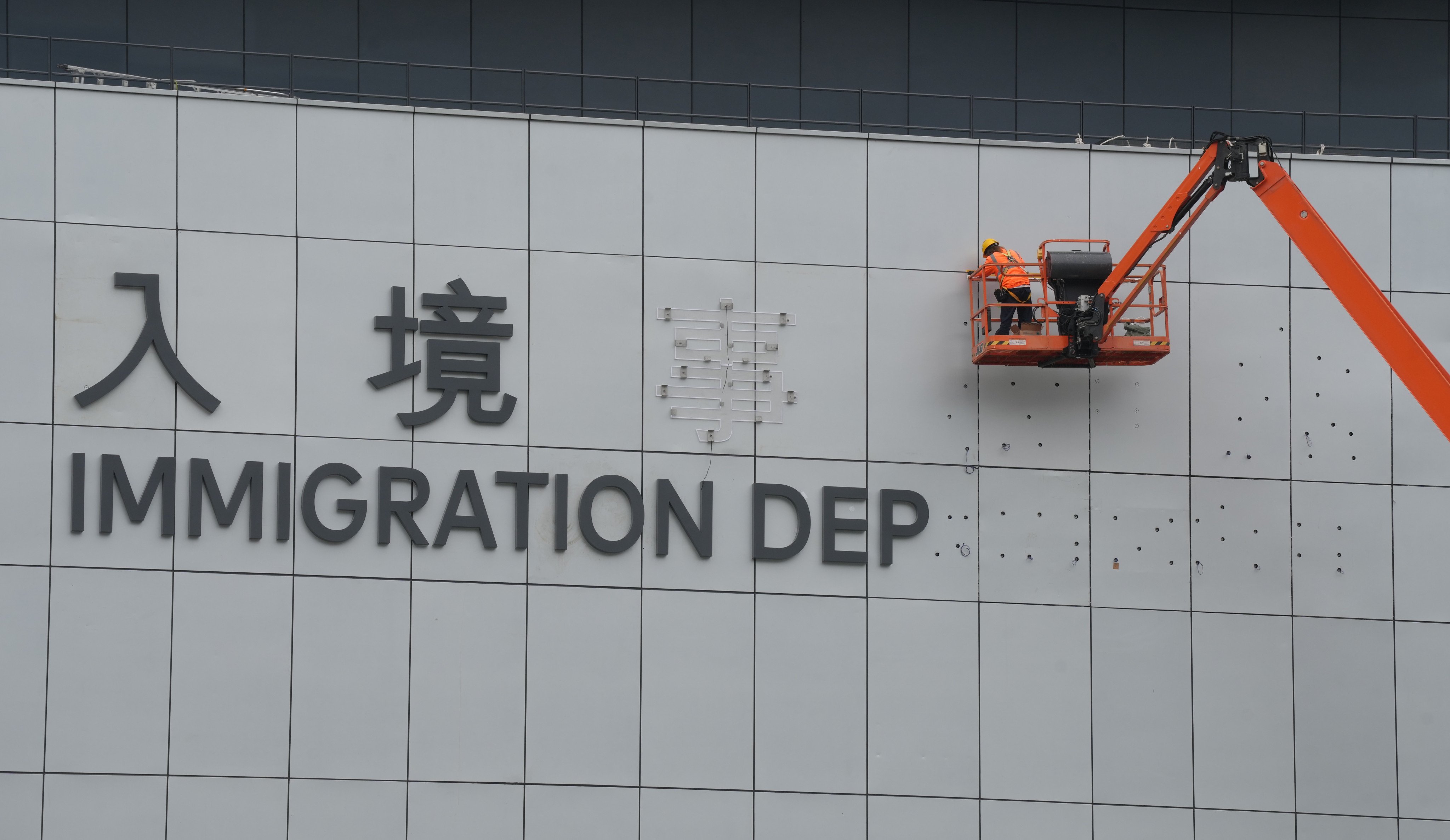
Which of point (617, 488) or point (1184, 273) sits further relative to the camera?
point (1184, 273)

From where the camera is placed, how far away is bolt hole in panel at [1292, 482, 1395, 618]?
20.4m

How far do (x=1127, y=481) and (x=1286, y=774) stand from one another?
469 centimetres

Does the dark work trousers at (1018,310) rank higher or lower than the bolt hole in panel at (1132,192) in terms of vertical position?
lower

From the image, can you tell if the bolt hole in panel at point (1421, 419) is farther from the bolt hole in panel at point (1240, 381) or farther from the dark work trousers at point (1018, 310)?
the dark work trousers at point (1018, 310)

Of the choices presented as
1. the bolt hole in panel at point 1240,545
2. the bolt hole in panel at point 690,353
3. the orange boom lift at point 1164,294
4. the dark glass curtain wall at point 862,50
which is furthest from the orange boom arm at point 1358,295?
the bolt hole in panel at point 690,353

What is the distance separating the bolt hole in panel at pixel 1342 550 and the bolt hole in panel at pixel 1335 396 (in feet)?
0.75

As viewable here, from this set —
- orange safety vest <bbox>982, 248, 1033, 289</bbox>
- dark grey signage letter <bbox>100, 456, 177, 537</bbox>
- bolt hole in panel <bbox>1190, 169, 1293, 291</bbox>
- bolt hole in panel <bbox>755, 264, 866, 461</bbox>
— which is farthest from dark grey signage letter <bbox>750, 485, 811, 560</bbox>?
dark grey signage letter <bbox>100, 456, 177, 537</bbox>

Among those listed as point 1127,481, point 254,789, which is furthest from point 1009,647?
point 254,789

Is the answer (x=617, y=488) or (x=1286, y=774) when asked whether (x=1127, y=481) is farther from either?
(x=617, y=488)

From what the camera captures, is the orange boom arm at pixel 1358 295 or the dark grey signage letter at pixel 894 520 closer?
the orange boom arm at pixel 1358 295

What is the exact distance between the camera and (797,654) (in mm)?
19609

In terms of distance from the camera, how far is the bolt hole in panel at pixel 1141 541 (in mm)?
20203

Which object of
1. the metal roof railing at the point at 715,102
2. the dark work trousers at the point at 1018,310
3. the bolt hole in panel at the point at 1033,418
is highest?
the metal roof railing at the point at 715,102

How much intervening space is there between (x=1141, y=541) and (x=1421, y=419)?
4714mm
